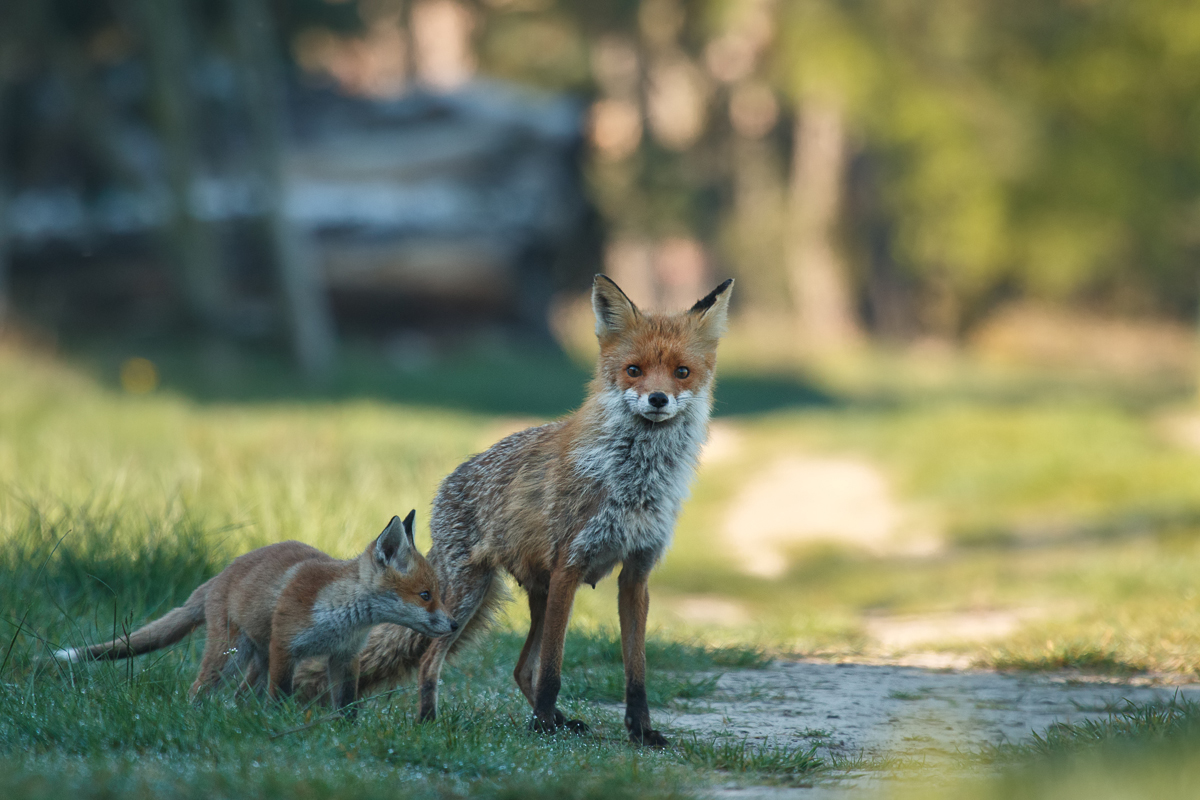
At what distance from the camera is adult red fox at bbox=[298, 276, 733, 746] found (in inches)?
189

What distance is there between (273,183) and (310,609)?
50.5ft

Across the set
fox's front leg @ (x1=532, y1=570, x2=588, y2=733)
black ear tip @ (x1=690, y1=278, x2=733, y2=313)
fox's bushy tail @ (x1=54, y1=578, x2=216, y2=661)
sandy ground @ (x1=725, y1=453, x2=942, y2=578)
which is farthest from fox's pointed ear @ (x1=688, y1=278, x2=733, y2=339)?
sandy ground @ (x1=725, y1=453, x2=942, y2=578)

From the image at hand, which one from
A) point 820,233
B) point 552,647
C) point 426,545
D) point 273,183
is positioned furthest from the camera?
point 820,233

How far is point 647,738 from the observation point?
4.79 meters

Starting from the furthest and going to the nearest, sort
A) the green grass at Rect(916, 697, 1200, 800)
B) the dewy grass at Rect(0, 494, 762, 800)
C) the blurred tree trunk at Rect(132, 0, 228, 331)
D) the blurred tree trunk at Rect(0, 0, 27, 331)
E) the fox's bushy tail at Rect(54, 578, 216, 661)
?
1. the blurred tree trunk at Rect(0, 0, 27, 331)
2. the blurred tree trunk at Rect(132, 0, 228, 331)
3. the fox's bushy tail at Rect(54, 578, 216, 661)
4. the dewy grass at Rect(0, 494, 762, 800)
5. the green grass at Rect(916, 697, 1200, 800)

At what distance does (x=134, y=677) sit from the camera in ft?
15.9

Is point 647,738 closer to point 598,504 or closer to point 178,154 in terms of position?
point 598,504

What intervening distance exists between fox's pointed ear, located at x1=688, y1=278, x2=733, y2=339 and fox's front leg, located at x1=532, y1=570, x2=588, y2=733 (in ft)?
3.75

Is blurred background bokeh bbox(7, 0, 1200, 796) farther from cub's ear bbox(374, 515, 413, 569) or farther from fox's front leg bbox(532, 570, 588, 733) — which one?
cub's ear bbox(374, 515, 413, 569)

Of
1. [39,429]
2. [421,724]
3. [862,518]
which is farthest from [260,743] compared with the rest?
[862,518]

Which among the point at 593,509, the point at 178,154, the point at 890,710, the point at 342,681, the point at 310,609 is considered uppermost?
the point at 178,154

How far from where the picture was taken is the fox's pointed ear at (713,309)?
499 centimetres

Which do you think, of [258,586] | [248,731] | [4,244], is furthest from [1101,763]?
[4,244]

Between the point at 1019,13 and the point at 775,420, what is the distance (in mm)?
13729
